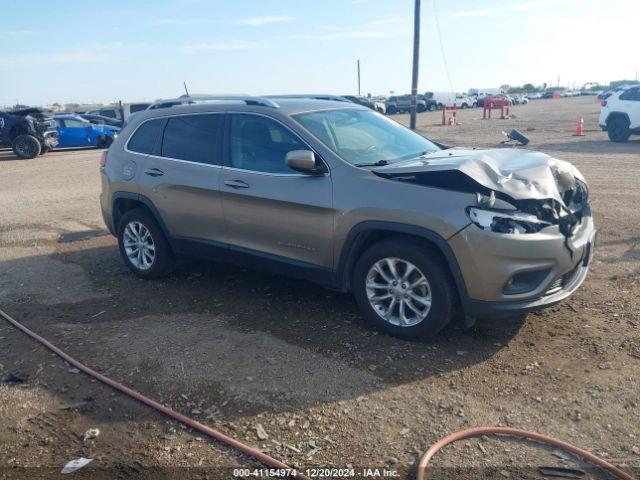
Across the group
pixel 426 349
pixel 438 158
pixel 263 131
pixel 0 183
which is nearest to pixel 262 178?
pixel 263 131

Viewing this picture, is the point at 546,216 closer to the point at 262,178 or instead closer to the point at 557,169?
the point at 557,169

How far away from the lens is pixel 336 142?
16.3 feet

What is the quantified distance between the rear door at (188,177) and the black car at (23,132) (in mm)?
16230

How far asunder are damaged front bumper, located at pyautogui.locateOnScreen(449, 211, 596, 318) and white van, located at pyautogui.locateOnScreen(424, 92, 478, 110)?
5523 cm

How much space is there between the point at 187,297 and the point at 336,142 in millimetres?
2119

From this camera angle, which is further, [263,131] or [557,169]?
[263,131]

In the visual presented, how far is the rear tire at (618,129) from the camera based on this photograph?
18125mm

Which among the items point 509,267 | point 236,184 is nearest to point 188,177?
point 236,184

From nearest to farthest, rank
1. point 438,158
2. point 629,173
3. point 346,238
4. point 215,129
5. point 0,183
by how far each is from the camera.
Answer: point 346,238, point 438,158, point 215,129, point 629,173, point 0,183

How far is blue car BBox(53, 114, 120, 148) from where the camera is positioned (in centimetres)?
2247

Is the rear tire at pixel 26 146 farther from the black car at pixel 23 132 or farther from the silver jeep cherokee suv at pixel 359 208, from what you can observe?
the silver jeep cherokee suv at pixel 359 208

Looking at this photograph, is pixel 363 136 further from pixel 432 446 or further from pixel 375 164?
pixel 432 446

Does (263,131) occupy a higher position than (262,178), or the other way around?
(263,131)

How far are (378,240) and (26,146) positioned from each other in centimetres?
1881
